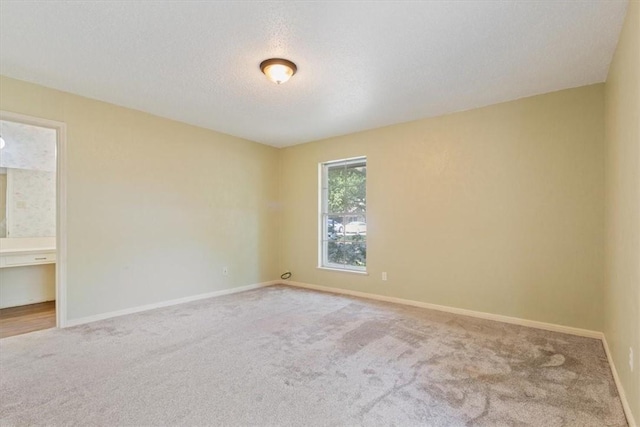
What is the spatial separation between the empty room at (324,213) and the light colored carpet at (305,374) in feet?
0.07

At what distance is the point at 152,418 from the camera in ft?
5.97

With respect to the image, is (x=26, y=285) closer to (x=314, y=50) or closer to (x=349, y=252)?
(x=349, y=252)

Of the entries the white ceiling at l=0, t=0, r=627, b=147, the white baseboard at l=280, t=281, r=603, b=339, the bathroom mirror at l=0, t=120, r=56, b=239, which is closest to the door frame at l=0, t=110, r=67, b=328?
the white ceiling at l=0, t=0, r=627, b=147

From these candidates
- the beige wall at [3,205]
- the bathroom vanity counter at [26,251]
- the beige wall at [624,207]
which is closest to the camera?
the beige wall at [624,207]

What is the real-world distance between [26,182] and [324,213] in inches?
178

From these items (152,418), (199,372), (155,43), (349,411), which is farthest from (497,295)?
(155,43)

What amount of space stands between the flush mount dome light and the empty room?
2 cm

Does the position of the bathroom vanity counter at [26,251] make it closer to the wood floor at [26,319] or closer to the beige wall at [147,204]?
the wood floor at [26,319]

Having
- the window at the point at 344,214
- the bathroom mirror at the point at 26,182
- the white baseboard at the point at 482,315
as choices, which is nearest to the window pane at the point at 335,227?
the window at the point at 344,214

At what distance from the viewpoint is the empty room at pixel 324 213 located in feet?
6.72

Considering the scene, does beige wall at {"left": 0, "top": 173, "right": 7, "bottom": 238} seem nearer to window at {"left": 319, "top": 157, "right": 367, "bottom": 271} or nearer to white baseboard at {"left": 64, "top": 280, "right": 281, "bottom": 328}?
white baseboard at {"left": 64, "top": 280, "right": 281, "bottom": 328}

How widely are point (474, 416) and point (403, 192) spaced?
3.00 metres

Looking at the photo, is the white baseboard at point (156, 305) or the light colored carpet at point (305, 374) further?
the white baseboard at point (156, 305)

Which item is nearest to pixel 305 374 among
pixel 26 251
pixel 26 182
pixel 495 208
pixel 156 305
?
pixel 156 305
